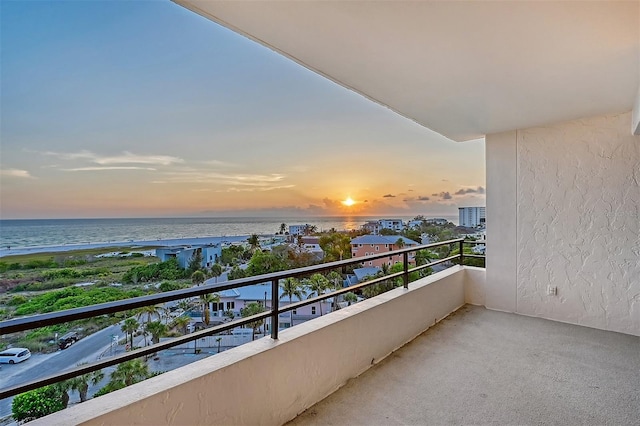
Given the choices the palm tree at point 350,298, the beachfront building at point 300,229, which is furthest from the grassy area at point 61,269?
the beachfront building at point 300,229

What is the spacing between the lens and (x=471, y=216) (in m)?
4.56

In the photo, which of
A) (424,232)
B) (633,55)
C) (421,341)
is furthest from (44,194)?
(633,55)

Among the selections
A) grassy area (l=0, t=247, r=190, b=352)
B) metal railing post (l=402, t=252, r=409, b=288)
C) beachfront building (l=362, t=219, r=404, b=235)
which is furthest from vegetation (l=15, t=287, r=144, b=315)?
beachfront building (l=362, t=219, r=404, b=235)

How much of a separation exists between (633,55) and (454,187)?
4252 mm

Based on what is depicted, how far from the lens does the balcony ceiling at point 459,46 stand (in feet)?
4.95

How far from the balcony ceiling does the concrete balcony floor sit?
216 centimetres

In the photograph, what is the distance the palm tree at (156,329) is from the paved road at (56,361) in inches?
4.7

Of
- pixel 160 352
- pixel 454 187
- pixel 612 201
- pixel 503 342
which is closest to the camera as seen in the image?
pixel 160 352

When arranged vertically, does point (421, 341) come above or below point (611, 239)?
below

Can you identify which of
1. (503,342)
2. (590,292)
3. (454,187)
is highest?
(454,187)

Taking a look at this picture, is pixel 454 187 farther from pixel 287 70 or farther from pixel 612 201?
pixel 287 70

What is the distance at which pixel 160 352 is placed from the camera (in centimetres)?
143

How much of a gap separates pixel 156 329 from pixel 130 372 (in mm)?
214

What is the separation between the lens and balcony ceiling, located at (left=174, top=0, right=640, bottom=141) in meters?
1.51
